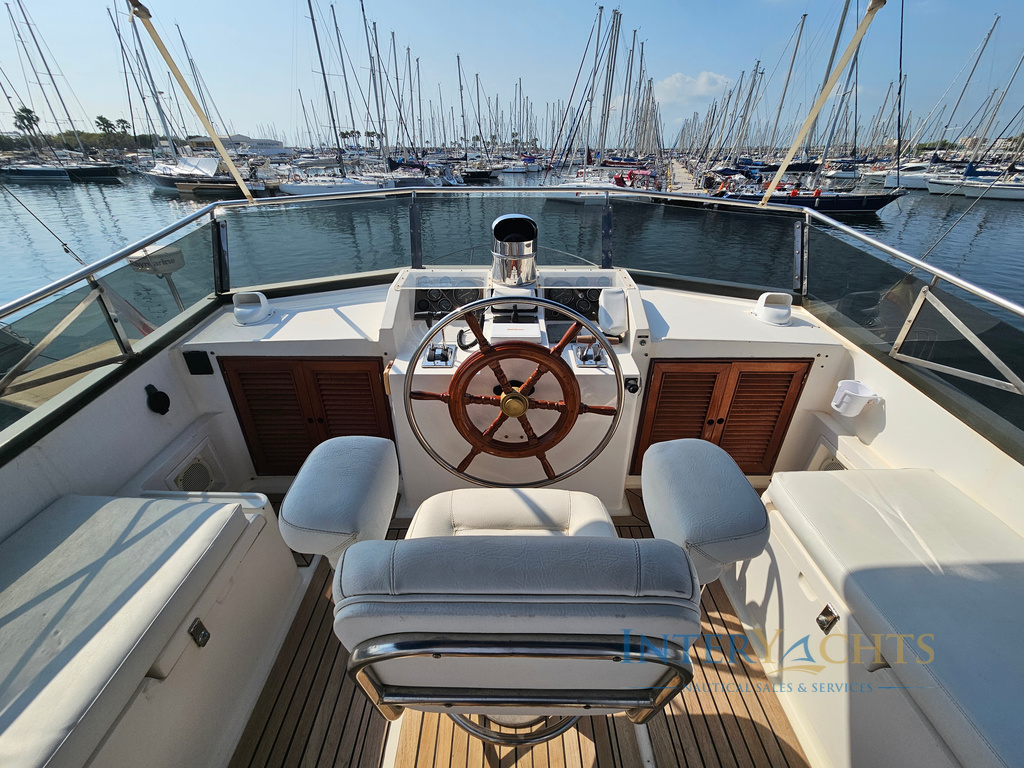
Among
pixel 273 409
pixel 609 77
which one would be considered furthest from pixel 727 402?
pixel 609 77

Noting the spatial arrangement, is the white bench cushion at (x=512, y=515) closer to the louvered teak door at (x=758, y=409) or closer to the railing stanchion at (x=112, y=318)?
the louvered teak door at (x=758, y=409)

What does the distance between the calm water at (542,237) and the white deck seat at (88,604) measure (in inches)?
60.5

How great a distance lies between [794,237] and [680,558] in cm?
209

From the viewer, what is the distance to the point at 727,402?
1.91 meters

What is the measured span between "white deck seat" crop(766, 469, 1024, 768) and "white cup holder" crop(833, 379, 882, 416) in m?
0.34

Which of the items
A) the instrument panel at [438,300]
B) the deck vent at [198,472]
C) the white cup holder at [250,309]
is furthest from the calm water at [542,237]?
the deck vent at [198,472]

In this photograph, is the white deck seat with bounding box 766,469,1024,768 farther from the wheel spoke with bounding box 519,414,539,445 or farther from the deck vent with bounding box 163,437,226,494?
→ the deck vent with bounding box 163,437,226,494

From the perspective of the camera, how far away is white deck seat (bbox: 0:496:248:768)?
778 millimetres

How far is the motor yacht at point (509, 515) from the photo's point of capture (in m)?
0.73

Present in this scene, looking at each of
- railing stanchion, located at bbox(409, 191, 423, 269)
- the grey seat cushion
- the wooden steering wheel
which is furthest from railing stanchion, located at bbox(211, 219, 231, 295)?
the grey seat cushion

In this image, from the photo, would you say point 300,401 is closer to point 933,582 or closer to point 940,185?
point 933,582

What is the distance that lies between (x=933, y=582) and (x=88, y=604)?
1763 mm

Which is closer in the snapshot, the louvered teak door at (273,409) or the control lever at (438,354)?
the control lever at (438,354)

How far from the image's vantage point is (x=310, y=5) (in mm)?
14844
